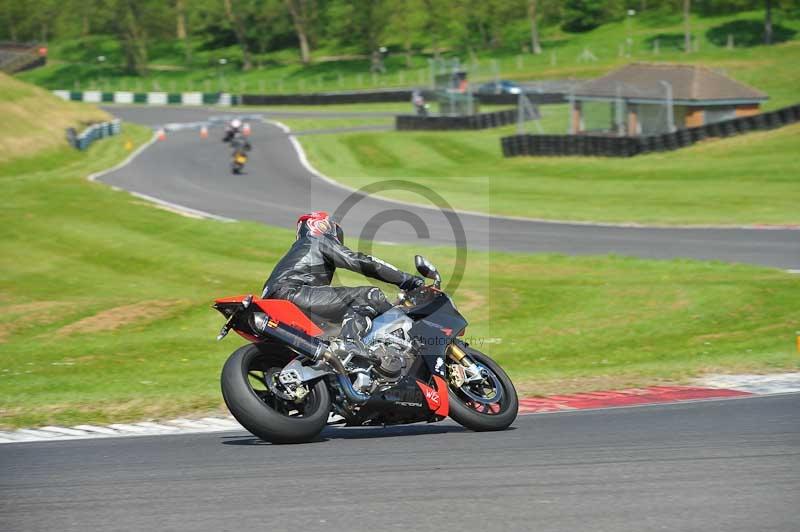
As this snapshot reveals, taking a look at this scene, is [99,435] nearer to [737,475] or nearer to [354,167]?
[737,475]

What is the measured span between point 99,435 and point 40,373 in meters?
4.40

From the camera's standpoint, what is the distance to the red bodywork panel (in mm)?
7945

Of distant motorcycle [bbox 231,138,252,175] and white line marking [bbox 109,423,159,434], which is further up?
white line marking [bbox 109,423,159,434]

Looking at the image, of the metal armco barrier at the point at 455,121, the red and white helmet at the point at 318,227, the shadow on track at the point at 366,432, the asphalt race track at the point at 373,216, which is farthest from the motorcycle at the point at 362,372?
the metal armco barrier at the point at 455,121

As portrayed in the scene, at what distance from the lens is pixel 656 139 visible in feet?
135

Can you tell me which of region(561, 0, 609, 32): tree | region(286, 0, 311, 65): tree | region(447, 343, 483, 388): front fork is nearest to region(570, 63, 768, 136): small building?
region(447, 343, 483, 388): front fork

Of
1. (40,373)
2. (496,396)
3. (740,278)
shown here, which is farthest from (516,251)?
(496,396)

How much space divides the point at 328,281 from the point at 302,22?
362 ft

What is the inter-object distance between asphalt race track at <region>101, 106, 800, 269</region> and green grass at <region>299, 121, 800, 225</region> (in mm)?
1716

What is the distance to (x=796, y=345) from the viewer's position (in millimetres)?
13234

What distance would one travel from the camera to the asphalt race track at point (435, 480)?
5652mm

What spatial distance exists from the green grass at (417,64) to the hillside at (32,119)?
21.2 meters

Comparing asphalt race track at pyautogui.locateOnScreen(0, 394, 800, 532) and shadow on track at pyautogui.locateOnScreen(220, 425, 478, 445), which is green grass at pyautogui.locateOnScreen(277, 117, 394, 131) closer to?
shadow on track at pyautogui.locateOnScreen(220, 425, 478, 445)

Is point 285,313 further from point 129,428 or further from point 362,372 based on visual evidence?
point 129,428
